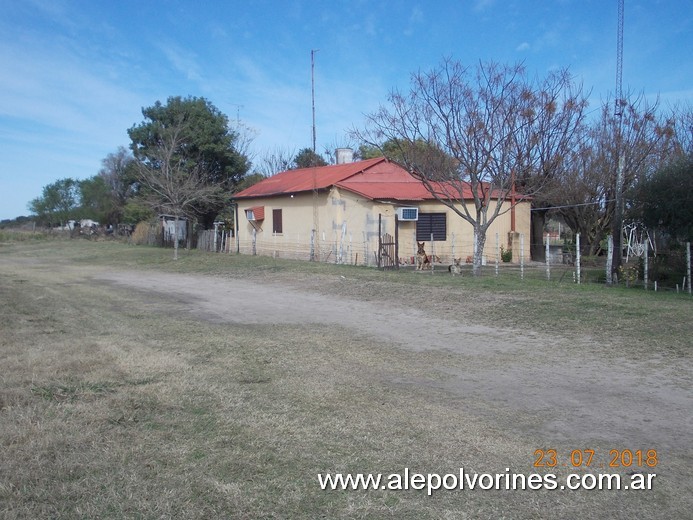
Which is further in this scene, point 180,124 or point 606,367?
point 180,124

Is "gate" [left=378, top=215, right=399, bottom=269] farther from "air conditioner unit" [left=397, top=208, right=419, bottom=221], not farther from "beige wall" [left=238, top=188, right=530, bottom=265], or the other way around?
"air conditioner unit" [left=397, top=208, right=419, bottom=221]

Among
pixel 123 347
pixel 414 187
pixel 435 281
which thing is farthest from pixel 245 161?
pixel 123 347

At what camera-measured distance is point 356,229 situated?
79.1 feet

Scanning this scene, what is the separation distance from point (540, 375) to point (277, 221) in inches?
922

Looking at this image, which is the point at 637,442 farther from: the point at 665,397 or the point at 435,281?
the point at 435,281

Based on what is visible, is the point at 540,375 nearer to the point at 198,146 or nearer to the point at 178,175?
the point at 178,175

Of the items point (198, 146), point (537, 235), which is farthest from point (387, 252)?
point (198, 146)

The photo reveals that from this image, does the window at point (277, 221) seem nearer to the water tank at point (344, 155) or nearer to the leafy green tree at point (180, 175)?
the water tank at point (344, 155)

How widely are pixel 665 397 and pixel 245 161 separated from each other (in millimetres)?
37267

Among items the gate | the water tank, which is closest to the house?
the gate

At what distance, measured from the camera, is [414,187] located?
2536cm

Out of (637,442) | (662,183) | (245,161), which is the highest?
(245,161)
